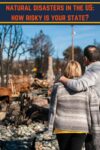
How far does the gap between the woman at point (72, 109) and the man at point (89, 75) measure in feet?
0.24

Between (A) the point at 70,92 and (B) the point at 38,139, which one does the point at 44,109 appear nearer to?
(B) the point at 38,139

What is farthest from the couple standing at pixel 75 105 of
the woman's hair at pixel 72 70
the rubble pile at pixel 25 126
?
the rubble pile at pixel 25 126

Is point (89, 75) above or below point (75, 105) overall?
above

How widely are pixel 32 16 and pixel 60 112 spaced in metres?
5.63

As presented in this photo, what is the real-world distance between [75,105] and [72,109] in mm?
56

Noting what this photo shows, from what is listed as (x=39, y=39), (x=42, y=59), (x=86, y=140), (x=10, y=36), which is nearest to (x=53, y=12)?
(x=86, y=140)

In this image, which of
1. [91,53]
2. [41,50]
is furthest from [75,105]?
[41,50]

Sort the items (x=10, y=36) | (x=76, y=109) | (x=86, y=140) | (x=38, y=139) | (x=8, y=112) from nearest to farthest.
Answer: (x=76, y=109), (x=86, y=140), (x=38, y=139), (x=8, y=112), (x=10, y=36)

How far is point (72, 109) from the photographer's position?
528 cm

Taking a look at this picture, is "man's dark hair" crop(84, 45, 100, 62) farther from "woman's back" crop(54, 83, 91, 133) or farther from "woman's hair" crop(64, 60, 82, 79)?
"woman's back" crop(54, 83, 91, 133)

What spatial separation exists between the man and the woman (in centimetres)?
7

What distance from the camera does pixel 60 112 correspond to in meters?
5.30

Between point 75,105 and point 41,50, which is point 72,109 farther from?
point 41,50

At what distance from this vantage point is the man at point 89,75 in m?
5.22
